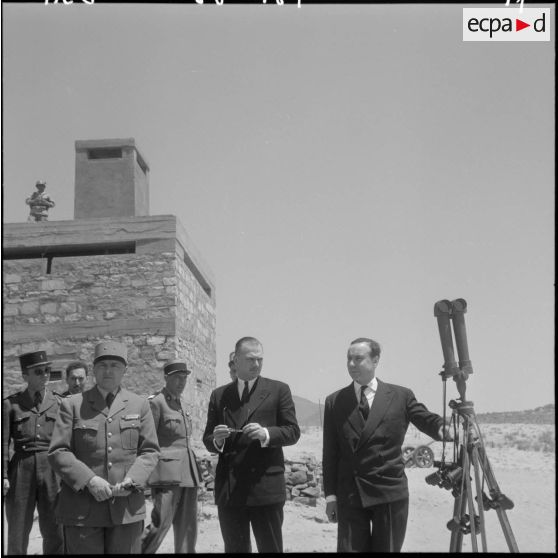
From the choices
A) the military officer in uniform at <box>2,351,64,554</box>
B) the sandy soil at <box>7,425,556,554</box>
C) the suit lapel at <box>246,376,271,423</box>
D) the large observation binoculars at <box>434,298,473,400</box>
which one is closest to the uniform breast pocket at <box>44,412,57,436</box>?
the military officer in uniform at <box>2,351,64,554</box>

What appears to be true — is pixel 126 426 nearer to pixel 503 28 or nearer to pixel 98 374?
pixel 98 374

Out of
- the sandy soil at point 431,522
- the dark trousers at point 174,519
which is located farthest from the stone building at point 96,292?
the dark trousers at point 174,519

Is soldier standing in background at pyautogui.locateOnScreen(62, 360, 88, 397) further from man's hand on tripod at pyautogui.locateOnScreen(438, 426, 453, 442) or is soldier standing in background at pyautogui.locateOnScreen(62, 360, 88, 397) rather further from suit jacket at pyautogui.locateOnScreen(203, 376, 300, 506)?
man's hand on tripod at pyautogui.locateOnScreen(438, 426, 453, 442)

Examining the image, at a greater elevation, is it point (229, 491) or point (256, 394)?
point (256, 394)

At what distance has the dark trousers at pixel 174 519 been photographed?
504cm

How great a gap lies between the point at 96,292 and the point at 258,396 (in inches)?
170

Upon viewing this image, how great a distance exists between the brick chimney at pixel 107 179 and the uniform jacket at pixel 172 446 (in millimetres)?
4174

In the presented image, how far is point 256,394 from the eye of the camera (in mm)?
4547

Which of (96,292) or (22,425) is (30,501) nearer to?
(22,425)

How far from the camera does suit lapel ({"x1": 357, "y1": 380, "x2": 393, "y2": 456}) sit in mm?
4191

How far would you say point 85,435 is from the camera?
4.11m

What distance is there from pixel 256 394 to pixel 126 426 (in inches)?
33.4

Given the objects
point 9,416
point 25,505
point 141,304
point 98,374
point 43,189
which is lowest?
point 25,505

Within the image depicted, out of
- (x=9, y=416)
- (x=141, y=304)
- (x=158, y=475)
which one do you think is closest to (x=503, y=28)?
(x=158, y=475)
